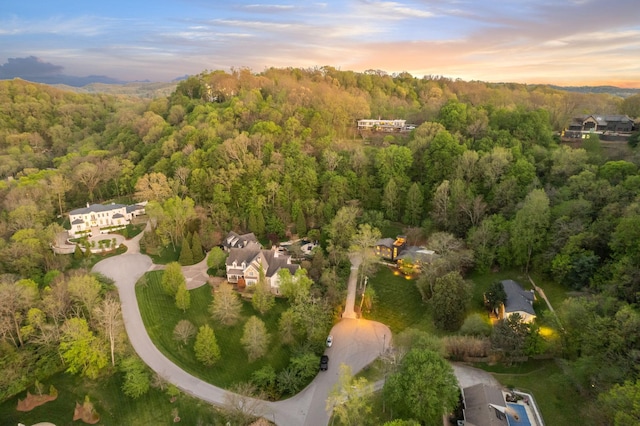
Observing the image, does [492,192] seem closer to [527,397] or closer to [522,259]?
[522,259]

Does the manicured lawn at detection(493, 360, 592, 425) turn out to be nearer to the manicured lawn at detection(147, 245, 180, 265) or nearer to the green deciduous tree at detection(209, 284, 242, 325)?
the green deciduous tree at detection(209, 284, 242, 325)

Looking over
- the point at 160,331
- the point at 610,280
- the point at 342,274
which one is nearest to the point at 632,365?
the point at 610,280

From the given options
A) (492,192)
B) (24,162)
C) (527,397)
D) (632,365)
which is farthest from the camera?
(24,162)

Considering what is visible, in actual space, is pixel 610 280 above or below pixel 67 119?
below

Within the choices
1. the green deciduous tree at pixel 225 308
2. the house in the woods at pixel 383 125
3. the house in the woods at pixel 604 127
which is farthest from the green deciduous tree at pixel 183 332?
the house in the woods at pixel 604 127

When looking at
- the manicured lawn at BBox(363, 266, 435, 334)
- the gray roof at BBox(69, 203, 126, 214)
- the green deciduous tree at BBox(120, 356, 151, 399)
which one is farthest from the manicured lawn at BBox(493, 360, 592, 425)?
the gray roof at BBox(69, 203, 126, 214)

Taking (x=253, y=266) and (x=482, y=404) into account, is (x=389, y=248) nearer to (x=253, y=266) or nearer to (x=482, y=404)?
(x=253, y=266)

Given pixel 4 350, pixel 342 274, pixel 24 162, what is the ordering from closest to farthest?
pixel 4 350 < pixel 342 274 < pixel 24 162

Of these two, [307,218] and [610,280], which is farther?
[307,218]
